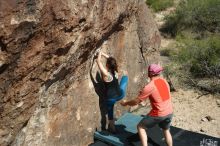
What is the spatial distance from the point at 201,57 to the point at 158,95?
5678 mm

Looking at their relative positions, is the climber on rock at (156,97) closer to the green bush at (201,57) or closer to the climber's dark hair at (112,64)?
the climber's dark hair at (112,64)

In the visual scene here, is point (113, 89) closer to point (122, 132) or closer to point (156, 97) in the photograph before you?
point (122, 132)

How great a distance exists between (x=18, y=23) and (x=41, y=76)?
1043 millimetres

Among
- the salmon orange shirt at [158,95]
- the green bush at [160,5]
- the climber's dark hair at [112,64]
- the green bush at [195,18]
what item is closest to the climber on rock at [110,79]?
the climber's dark hair at [112,64]

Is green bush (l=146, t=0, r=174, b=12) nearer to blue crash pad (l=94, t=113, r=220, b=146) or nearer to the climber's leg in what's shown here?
blue crash pad (l=94, t=113, r=220, b=146)

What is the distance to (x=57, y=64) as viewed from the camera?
22.0 ft

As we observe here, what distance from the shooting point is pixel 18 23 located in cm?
575

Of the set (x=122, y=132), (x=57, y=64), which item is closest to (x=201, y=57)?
(x=122, y=132)

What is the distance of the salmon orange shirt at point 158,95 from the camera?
696cm

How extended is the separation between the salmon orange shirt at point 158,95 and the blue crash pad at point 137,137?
0.89m

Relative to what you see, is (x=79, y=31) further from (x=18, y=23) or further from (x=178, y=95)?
(x=178, y=95)

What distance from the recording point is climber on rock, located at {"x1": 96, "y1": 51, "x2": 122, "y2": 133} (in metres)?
7.85

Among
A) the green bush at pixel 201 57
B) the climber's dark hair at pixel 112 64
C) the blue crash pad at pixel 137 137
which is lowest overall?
the blue crash pad at pixel 137 137

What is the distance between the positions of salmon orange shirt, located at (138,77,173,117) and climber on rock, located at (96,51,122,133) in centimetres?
100
